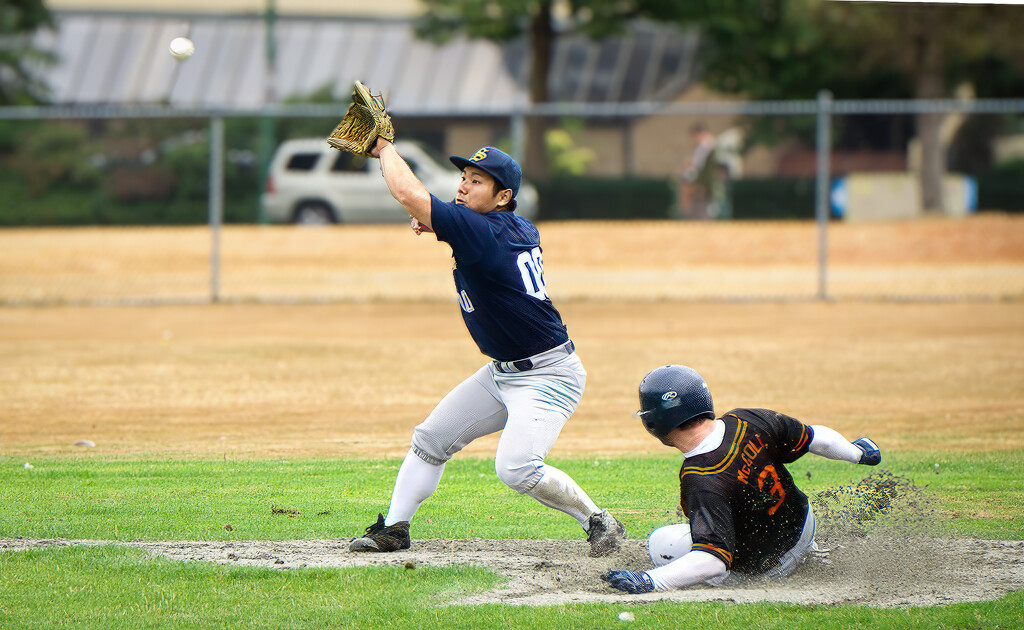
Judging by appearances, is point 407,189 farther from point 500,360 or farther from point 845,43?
point 845,43

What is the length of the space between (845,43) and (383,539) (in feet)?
95.1

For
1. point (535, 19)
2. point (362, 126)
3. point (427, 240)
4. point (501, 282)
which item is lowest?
point (427, 240)

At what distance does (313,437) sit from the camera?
355 inches

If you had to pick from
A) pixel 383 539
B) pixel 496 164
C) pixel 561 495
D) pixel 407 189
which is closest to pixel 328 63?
pixel 496 164

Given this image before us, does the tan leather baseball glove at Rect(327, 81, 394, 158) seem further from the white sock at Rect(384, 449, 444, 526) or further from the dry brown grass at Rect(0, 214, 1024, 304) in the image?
the dry brown grass at Rect(0, 214, 1024, 304)

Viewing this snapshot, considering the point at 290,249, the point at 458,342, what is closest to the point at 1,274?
the point at 290,249

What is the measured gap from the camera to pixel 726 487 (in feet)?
15.3

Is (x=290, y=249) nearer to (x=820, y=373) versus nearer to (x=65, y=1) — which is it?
(x=820, y=373)

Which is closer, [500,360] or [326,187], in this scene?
[500,360]

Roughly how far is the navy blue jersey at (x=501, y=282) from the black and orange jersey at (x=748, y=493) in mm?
980

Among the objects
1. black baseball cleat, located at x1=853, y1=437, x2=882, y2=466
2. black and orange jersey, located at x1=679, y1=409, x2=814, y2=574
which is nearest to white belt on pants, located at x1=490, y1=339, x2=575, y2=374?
black and orange jersey, located at x1=679, y1=409, x2=814, y2=574

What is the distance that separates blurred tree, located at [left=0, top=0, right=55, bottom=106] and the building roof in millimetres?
2538

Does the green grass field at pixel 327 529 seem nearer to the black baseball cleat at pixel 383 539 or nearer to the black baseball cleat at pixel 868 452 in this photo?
the black baseball cleat at pixel 383 539

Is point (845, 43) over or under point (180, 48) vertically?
over
